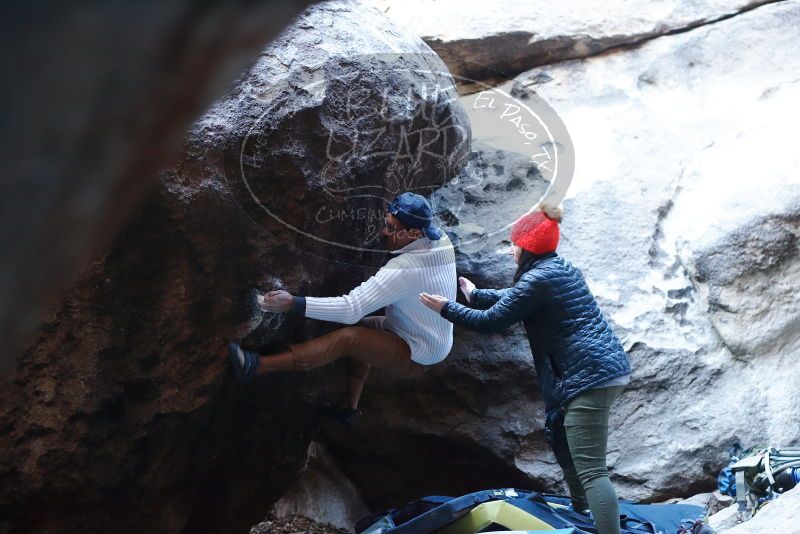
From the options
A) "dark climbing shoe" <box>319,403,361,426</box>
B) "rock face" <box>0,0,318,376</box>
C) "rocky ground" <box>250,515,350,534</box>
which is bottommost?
"rocky ground" <box>250,515,350,534</box>

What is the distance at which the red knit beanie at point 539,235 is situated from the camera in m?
4.09

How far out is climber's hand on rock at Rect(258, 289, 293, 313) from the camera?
3.93 meters

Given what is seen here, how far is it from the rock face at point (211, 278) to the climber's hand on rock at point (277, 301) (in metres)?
0.14

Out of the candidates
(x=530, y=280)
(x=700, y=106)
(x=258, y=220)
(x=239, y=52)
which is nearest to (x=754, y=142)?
(x=700, y=106)

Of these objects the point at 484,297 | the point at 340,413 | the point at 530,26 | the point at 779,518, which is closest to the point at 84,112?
the point at 779,518

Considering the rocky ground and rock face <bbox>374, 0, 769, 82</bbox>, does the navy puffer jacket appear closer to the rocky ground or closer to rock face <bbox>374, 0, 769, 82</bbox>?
the rocky ground

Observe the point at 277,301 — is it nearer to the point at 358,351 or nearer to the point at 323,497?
the point at 358,351

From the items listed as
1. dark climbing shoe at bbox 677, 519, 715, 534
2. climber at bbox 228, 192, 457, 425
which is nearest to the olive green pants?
dark climbing shoe at bbox 677, 519, 715, 534

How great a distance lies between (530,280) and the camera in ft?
13.1

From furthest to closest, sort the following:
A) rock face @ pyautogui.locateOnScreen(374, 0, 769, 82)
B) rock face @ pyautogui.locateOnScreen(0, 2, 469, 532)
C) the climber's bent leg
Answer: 1. rock face @ pyautogui.locateOnScreen(374, 0, 769, 82)
2. the climber's bent leg
3. rock face @ pyautogui.locateOnScreen(0, 2, 469, 532)

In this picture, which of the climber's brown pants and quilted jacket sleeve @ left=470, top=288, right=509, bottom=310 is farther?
quilted jacket sleeve @ left=470, top=288, right=509, bottom=310

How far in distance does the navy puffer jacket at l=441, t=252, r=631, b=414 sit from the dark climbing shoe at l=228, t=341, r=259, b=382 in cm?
88

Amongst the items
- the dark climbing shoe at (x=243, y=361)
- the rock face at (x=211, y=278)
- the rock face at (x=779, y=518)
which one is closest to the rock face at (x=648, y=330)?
the rock face at (x=211, y=278)

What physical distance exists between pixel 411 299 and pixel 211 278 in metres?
0.93
